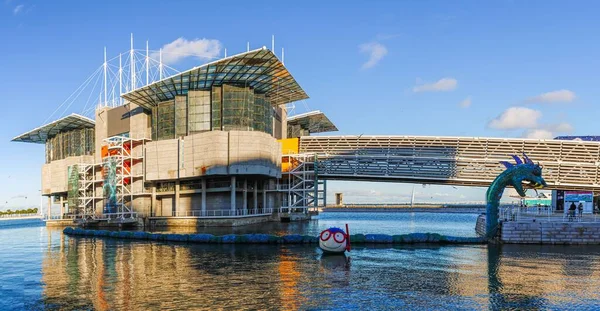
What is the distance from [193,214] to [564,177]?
2716 inches

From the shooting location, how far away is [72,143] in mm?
106750

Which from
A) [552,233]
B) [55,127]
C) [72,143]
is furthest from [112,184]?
[552,233]

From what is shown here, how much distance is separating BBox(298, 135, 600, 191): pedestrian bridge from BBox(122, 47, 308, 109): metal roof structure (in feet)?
55.7

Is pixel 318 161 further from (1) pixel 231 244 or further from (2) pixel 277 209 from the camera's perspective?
(1) pixel 231 244

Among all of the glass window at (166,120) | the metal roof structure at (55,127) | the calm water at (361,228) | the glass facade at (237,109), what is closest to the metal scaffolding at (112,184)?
the glass window at (166,120)

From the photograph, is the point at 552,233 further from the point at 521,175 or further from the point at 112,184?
the point at 112,184

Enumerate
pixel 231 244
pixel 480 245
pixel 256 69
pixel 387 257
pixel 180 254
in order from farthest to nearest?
pixel 256 69 → pixel 231 244 → pixel 480 245 → pixel 180 254 → pixel 387 257

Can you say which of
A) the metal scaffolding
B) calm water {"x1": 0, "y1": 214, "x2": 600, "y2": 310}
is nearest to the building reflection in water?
calm water {"x1": 0, "y1": 214, "x2": 600, "y2": 310}

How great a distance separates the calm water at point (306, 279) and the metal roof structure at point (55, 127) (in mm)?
65198

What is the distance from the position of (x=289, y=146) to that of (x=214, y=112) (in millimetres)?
21386

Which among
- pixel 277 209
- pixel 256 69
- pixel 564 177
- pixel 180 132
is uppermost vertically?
pixel 256 69

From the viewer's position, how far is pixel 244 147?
72.9 meters

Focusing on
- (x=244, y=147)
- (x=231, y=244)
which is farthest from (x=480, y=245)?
(x=244, y=147)

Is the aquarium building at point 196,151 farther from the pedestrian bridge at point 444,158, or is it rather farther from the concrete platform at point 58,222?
the pedestrian bridge at point 444,158
